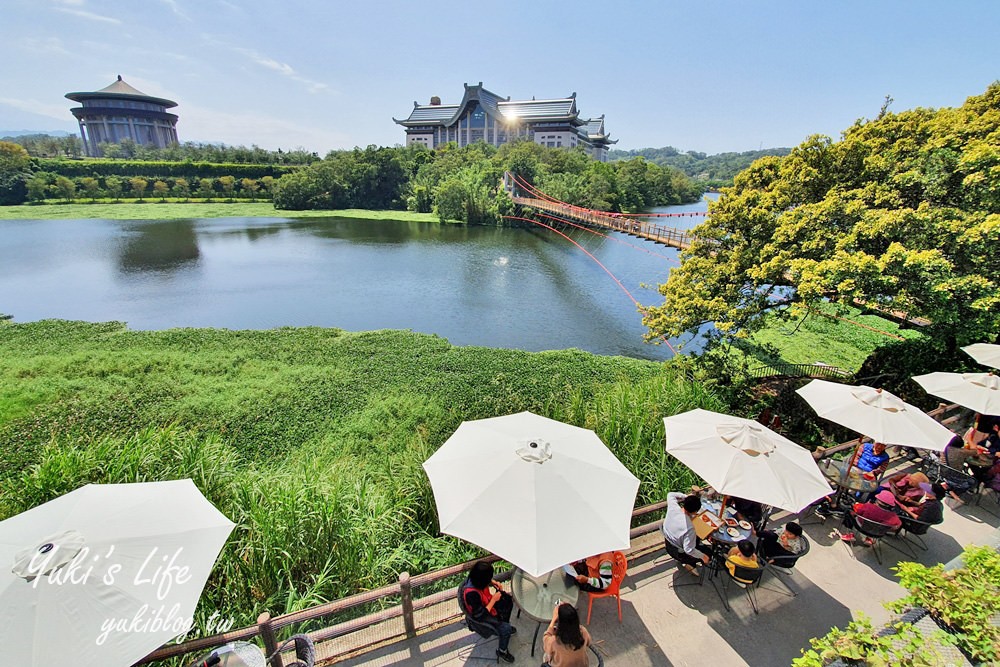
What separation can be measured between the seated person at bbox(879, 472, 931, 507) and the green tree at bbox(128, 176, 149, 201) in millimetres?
70833

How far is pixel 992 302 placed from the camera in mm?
6242

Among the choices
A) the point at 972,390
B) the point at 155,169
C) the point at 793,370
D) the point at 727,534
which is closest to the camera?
the point at 727,534

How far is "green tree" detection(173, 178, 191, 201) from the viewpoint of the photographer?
185ft

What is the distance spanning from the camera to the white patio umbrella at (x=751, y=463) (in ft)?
11.5

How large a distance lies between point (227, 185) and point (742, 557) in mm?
69239

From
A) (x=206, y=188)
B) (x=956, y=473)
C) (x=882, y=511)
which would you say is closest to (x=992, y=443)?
(x=956, y=473)

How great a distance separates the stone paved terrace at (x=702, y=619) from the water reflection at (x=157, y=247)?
27231 millimetres

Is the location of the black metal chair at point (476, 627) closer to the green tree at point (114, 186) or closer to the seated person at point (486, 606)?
the seated person at point (486, 606)

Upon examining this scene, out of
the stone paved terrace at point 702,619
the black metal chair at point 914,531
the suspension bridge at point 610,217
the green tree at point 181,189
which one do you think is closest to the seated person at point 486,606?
the stone paved terrace at point 702,619

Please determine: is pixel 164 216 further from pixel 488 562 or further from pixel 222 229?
pixel 488 562

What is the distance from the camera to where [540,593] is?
11.0ft

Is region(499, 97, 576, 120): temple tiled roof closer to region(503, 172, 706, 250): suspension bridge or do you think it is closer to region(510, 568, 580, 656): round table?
region(503, 172, 706, 250): suspension bridge

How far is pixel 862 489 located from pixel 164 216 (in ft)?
181

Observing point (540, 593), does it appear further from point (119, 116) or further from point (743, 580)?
point (119, 116)
